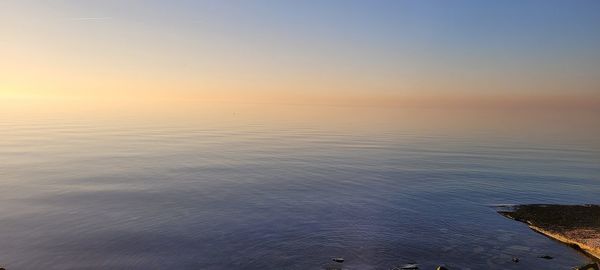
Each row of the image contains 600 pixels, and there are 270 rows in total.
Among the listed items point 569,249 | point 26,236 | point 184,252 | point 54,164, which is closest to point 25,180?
point 54,164

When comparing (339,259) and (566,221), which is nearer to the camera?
(339,259)

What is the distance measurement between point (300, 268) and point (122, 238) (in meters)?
12.0

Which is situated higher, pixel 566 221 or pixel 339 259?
pixel 566 221

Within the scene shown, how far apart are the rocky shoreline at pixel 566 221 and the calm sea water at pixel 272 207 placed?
1097 mm

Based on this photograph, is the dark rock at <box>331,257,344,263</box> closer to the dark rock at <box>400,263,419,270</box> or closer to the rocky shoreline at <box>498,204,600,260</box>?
the dark rock at <box>400,263,419,270</box>

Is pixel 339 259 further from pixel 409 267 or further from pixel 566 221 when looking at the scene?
pixel 566 221

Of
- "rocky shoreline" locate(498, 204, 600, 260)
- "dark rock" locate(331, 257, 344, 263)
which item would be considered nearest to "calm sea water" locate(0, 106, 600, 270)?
"dark rock" locate(331, 257, 344, 263)

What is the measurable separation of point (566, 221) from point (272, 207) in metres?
22.3

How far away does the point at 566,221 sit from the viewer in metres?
32.5

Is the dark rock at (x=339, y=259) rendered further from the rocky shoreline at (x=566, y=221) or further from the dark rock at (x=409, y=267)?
the rocky shoreline at (x=566, y=221)

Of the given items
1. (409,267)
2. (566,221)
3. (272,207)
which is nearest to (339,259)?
(409,267)

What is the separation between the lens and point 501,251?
86.2 feet

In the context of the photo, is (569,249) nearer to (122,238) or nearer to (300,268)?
(300,268)

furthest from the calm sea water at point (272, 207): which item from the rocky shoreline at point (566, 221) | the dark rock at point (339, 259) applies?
the rocky shoreline at point (566, 221)
